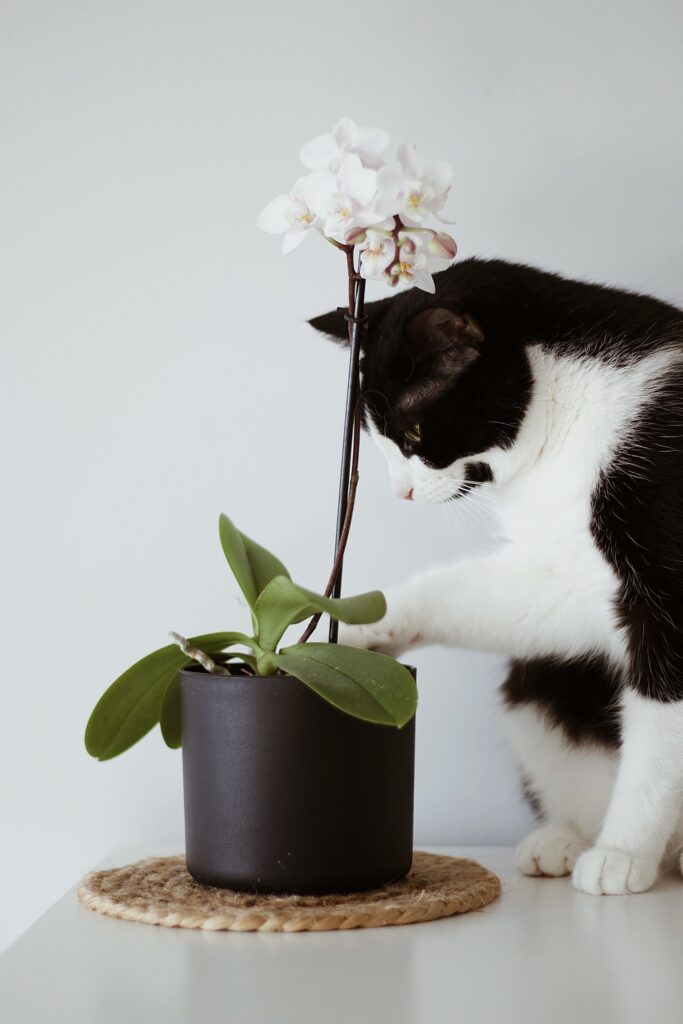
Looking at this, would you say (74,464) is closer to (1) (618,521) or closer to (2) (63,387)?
(2) (63,387)

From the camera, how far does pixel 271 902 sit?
907 millimetres

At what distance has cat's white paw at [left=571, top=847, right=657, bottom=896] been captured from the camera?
3.37ft

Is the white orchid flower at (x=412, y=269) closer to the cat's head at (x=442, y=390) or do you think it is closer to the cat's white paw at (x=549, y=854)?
the cat's head at (x=442, y=390)

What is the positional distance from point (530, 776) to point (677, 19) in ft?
3.36

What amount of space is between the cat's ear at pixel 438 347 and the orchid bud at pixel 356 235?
0.17m

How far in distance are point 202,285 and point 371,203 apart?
1.72ft

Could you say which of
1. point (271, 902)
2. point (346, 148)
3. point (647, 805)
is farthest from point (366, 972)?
point (346, 148)

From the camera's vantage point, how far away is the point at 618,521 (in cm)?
107

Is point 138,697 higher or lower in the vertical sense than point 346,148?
lower

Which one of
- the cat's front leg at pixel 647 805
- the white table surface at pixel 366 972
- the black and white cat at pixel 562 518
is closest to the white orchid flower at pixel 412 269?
the black and white cat at pixel 562 518

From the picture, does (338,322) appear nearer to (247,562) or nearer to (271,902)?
(247,562)

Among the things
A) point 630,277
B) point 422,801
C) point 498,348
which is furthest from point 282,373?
point 422,801

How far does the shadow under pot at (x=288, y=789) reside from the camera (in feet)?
3.00

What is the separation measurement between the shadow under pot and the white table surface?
0.21 ft
